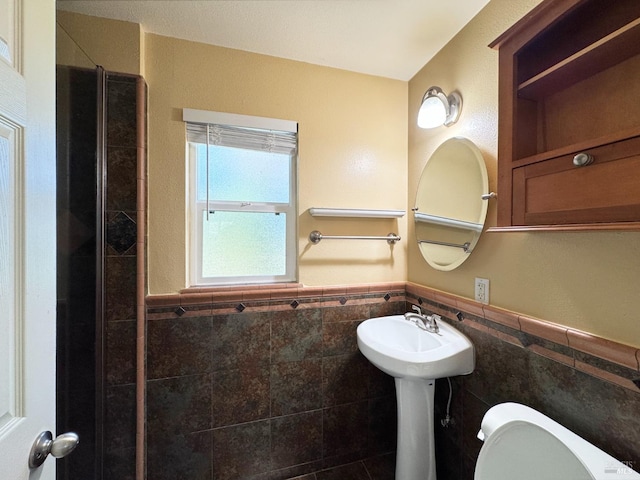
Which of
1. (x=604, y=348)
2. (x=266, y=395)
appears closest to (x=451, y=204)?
(x=604, y=348)

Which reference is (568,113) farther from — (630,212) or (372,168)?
(372,168)

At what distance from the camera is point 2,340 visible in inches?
18.1

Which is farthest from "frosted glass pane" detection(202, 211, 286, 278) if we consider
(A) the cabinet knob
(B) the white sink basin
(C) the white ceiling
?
(A) the cabinet knob

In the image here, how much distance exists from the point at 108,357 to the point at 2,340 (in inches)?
37.3

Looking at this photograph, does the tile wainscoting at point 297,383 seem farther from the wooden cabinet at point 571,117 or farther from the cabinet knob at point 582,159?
the cabinet knob at point 582,159

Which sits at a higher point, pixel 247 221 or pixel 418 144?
pixel 418 144

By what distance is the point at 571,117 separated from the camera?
84 centimetres

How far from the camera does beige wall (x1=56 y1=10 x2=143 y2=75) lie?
3.92ft

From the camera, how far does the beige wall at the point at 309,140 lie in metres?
1.33

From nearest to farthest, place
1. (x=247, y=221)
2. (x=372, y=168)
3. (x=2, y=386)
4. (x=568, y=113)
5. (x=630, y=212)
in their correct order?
(x=2, y=386) < (x=630, y=212) < (x=568, y=113) < (x=247, y=221) < (x=372, y=168)

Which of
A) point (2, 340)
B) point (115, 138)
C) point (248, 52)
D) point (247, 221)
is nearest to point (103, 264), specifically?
point (115, 138)

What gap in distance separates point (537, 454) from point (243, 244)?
1.44m

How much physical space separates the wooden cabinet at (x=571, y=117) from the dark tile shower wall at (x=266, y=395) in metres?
1.03

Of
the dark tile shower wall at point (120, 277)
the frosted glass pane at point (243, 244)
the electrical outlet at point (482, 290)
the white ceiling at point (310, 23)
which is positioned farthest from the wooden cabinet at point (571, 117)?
the dark tile shower wall at point (120, 277)
